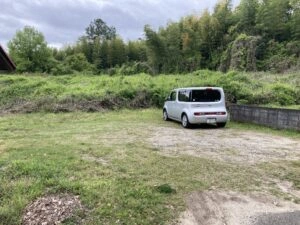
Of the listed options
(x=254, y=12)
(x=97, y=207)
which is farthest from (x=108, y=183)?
(x=254, y=12)

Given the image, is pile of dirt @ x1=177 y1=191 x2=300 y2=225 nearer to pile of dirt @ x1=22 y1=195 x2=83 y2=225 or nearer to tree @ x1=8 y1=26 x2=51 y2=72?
pile of dirt @ x1=22 y1=195 x2=83 y2=225

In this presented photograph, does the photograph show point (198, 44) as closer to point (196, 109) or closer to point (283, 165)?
point (196, 109)

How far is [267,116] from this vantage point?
10.9m

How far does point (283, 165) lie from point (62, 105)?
11602mm

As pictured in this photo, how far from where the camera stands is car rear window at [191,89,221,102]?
35.4 feet

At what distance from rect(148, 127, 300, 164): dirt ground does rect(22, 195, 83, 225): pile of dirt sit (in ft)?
9.57

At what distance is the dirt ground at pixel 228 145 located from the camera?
6498 mm

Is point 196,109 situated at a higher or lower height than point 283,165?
higher

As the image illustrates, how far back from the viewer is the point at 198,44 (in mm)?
32250

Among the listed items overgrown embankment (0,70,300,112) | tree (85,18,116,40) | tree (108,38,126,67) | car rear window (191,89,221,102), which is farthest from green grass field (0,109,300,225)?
tree (85,18,116,40)

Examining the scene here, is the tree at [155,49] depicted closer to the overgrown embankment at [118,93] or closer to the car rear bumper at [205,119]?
the overgrown embankment at [118,93]

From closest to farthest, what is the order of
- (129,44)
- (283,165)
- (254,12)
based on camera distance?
(283,165) < (254,12) < (129,44)

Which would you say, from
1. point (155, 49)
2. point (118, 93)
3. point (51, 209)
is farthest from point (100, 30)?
point (51, 209)

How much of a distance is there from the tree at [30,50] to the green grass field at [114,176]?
115 feet
